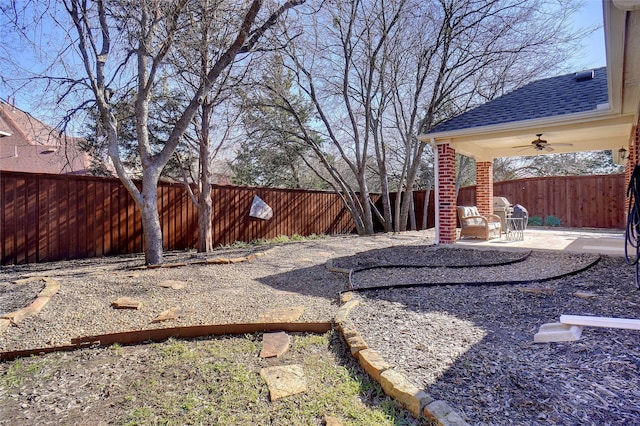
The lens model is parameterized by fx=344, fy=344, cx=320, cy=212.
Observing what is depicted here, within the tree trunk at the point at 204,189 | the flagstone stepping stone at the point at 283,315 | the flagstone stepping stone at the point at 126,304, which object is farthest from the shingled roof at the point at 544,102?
the flagstone stepping stone at the point at 126,304

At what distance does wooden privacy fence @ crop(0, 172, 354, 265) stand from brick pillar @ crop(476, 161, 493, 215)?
5.88m

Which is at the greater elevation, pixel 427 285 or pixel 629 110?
pixel 629 110

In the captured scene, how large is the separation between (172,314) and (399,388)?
2174 mm

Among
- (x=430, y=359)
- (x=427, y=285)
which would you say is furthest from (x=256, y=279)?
(x=430, y=359)

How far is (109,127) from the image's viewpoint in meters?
Result: 4.99

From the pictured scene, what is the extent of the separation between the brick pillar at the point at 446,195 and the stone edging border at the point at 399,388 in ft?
15.3

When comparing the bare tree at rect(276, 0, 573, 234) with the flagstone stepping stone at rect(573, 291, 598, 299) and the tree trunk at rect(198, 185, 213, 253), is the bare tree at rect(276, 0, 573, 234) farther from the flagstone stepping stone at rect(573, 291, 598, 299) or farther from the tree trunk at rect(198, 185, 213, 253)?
the flagstone stepping stone at rect(573, 291, 598, 299)

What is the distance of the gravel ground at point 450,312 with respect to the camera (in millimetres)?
1749

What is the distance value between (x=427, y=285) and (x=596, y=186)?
10.0 metres

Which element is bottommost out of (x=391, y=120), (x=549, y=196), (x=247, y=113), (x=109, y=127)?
(x=549, y=196)

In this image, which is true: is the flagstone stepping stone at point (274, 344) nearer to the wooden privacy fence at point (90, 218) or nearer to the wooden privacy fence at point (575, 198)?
the wooden privacy fence at point (90, 218)

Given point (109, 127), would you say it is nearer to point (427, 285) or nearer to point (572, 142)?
point (427, 285)

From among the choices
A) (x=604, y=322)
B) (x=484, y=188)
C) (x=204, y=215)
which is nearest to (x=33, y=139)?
(x=204, y=215)

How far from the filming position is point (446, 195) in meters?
6.61
